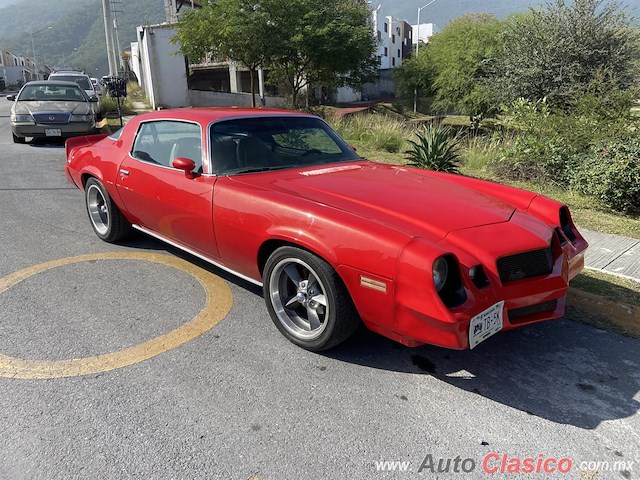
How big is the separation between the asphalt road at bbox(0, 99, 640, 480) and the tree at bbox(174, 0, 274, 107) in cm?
1513

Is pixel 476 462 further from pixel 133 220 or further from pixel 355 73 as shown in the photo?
pixel 355 73

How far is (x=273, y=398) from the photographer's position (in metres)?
2.56

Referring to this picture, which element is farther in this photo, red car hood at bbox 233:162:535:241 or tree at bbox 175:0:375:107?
tree at bbox 175:0:375:107

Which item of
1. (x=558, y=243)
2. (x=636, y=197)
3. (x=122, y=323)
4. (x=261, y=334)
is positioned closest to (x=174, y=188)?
→ (x=122, y=323)

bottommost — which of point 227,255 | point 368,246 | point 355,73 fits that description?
point 227,255

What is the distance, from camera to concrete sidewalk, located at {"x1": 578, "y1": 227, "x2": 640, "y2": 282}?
417 cm

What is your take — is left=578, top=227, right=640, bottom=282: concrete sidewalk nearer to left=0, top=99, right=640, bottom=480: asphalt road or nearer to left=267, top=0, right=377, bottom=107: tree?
left=0, top=99, right=640, bottom=480: asphalt road

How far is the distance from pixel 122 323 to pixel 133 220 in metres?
1.45

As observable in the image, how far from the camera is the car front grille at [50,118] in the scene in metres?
10.9

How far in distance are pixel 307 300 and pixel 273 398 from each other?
650 millimetres

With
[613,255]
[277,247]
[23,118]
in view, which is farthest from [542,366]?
[23,118]

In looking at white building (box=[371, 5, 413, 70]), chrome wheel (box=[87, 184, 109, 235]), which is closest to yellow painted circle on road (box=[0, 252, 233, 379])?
chrome wheel (box=[87, 184, 109, 235])

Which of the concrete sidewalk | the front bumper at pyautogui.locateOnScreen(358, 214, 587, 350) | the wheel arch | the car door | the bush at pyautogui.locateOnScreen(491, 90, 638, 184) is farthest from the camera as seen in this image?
the bush at pyautogui.locateOnScreen(491, 90, 638, 184)

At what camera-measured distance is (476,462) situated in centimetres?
215
